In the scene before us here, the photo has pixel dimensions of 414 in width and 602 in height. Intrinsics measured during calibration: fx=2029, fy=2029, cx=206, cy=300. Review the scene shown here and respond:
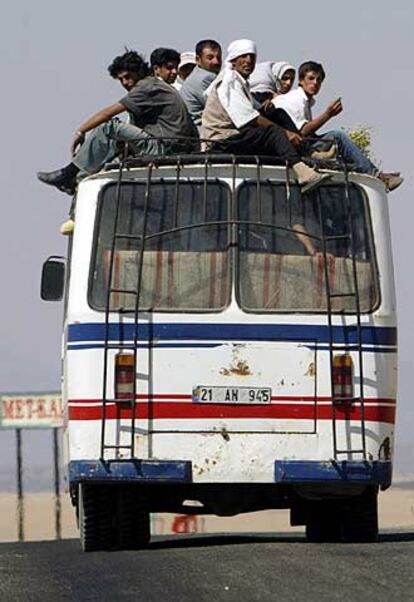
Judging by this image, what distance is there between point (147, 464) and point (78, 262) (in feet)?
5.29

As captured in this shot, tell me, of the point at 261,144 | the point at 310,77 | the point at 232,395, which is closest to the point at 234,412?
the point at 232,395

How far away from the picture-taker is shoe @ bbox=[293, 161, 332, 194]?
49.3 ft

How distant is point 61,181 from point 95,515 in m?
2.98

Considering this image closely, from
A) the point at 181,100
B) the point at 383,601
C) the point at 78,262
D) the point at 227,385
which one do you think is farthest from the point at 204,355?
the point at 383,601

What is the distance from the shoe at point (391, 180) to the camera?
1588 centimetres

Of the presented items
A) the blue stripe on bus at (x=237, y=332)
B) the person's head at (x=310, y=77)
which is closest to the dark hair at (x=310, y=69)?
the person's head at (x=310, y=77)

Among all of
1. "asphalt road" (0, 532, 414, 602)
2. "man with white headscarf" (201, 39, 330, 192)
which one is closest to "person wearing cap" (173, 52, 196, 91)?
"man with white headscarf" (201, 39, 330, 192)

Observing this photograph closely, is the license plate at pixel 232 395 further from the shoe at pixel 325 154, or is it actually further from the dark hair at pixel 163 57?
the dark hair at pixel 163 57

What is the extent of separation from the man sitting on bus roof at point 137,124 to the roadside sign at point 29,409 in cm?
3169

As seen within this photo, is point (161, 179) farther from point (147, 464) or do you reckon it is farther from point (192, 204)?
point (147, 464)

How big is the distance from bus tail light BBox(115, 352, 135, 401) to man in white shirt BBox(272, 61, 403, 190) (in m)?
2.32

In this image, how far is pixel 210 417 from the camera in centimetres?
1486

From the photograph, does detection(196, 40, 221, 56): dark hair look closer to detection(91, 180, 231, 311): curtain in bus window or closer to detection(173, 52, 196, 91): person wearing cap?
detection(173, 52, 196, 91): person wearing cap

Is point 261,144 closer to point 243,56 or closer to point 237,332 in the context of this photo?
point 243,56
